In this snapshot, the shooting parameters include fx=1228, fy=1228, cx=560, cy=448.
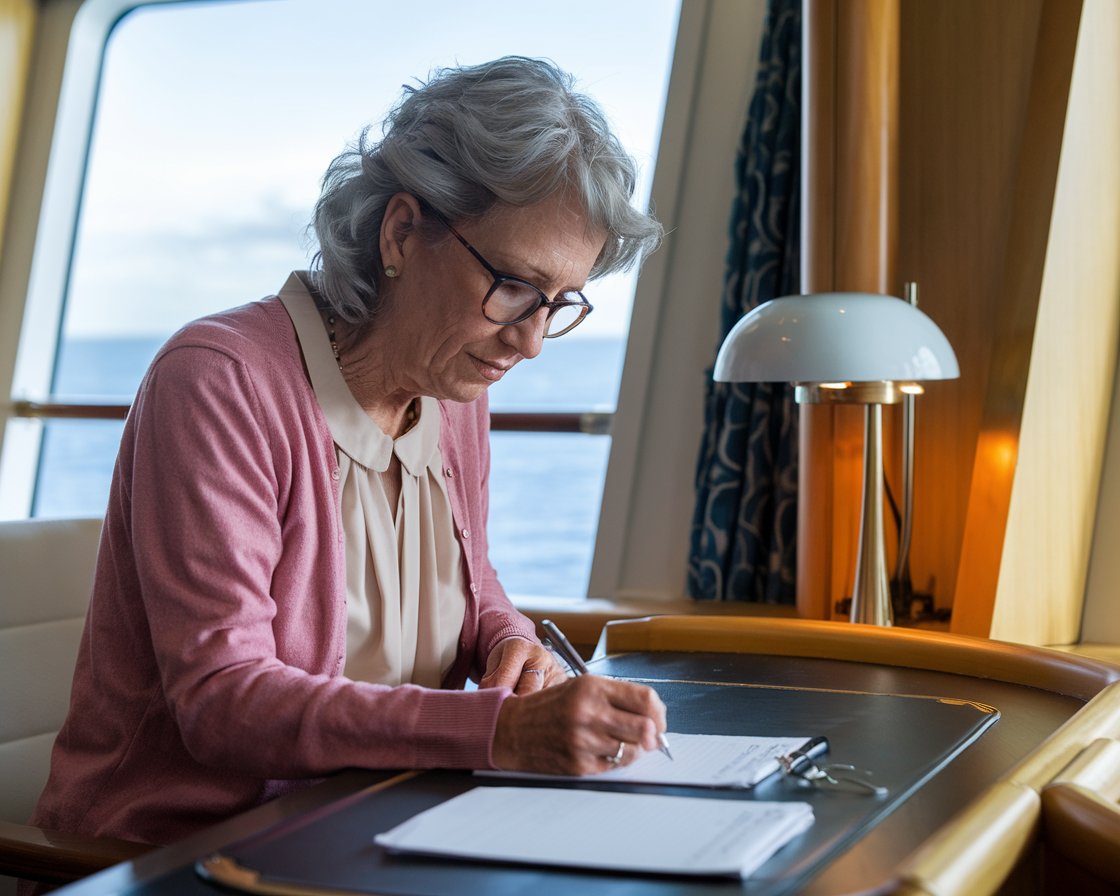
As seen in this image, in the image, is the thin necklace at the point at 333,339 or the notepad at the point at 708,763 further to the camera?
the thin necklace at the point at 333,339

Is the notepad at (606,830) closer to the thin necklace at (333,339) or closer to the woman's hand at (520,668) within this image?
the woman's hand at (520,668)

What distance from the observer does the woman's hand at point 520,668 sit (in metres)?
1.59

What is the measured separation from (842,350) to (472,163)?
815 millimetres

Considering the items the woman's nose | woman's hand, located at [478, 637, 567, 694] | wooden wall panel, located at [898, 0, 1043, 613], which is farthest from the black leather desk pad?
wooden wall panel, located at [898, 0, 1043, 613]

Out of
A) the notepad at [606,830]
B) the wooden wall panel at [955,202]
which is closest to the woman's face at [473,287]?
the notepad at [606,830]

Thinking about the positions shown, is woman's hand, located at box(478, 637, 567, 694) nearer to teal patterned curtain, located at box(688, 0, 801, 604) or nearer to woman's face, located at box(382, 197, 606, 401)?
woman's face, located at box(382, 197, 606, 401)

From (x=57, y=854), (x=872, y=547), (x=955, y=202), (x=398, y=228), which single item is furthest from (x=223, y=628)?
(x=955, y=202)

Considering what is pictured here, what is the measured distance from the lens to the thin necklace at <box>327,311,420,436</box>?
5.30ft

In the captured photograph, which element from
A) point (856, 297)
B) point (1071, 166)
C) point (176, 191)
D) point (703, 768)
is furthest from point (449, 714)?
point (176, 191)

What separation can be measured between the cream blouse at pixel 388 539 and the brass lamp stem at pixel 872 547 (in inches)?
35.5

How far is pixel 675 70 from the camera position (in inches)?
129

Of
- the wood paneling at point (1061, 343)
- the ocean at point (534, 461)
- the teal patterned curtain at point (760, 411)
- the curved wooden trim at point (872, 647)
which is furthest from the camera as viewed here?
the ocean at point (534, 461)

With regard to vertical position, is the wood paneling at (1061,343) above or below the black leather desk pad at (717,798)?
above

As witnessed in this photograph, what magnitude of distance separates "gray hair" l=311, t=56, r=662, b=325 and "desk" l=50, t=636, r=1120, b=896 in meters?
0.63
